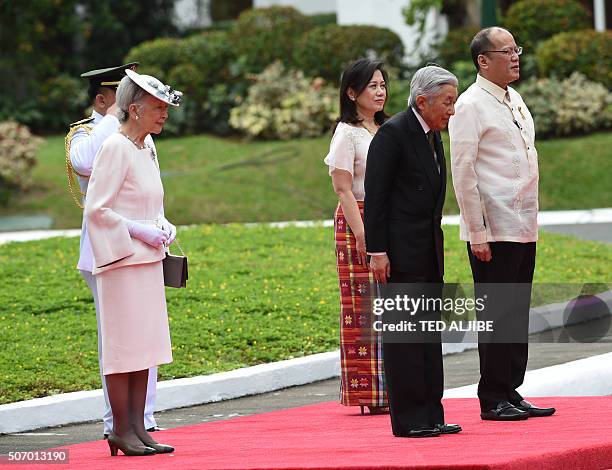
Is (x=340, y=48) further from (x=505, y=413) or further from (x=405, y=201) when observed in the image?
(x=405, y=201)

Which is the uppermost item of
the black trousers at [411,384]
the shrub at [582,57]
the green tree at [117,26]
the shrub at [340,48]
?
the green tree at [117,26]

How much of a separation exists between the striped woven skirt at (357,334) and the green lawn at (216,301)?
1.95 meters

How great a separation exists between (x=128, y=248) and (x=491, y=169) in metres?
1.96

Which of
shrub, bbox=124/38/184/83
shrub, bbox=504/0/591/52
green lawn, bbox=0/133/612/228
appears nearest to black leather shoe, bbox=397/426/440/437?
green lawn, bbox=0/133/612/228

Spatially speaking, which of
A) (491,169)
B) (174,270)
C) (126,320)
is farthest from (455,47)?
(126,320)

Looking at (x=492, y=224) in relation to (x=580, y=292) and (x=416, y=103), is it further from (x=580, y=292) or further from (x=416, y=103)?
(x=580, y=292)

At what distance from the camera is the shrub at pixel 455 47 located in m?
23.2

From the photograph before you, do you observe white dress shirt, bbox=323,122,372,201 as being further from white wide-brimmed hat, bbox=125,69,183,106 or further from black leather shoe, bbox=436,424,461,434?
black leather shoe, bbox=436,424,461,434

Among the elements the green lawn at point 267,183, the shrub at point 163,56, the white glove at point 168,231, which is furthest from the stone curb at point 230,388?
the shrub at point 163,56

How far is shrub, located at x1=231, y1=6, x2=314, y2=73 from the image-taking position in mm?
24438

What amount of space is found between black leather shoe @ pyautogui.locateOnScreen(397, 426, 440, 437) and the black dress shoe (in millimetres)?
549

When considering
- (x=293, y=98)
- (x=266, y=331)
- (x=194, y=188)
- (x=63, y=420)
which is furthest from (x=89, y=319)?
(x=293, y=98)

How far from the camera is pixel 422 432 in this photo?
6.45 m

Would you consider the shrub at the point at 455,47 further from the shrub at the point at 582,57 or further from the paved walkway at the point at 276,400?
the paved walkway at the point at 276,400
